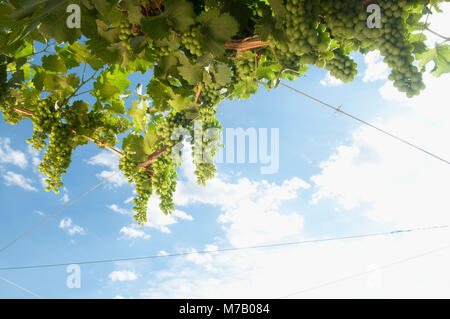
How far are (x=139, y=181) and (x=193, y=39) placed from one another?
4.74ft

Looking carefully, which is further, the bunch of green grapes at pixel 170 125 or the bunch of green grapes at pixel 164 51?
the bunch of green grapes at pixel 170 125

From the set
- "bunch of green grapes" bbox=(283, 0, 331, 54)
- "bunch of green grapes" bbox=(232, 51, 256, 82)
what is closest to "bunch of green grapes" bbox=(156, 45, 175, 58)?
"bunch of green grapes" bbox=(232, 51, 256, 82)

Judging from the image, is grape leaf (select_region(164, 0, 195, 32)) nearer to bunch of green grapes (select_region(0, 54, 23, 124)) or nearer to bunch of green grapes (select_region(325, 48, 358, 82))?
bunch of green grapes (select_region(325, 48, 358, 82))

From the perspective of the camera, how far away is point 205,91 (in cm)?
190

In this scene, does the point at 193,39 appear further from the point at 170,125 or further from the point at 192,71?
the point at 170,125

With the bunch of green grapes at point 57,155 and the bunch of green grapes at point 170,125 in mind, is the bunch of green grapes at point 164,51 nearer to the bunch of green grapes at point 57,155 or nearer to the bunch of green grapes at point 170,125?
the bunch of green grapes at point 170,125

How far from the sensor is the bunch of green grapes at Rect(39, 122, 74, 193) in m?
2.13

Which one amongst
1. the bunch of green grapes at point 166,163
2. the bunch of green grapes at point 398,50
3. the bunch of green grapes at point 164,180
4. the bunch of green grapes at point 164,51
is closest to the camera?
the bunch of green grapes at point 398,50

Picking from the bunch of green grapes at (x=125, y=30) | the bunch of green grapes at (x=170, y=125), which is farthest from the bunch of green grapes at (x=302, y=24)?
the bunch of green grapes at (x=170, y=125)

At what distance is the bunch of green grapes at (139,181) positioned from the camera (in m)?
2.29

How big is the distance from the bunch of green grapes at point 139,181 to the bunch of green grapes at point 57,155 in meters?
0.40

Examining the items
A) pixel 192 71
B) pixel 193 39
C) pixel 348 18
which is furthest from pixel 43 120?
pixel 348 18
